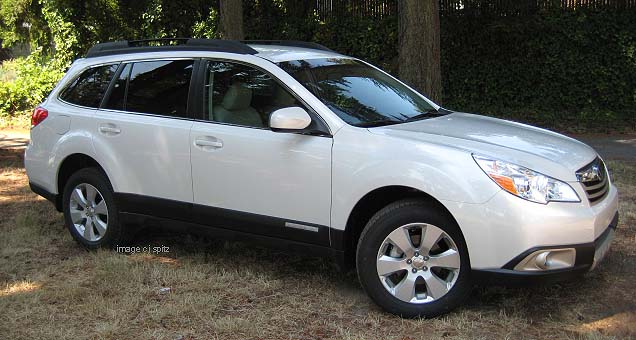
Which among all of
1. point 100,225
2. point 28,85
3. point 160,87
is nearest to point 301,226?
point 160,87

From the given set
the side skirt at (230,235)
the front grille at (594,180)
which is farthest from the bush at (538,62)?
the side skirt at (230,235)

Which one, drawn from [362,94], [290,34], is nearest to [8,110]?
[290,34]

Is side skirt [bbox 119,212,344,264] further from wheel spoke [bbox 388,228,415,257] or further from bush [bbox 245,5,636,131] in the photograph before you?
bush [bbox 245,5,636,131]

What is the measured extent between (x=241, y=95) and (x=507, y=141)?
1.95 m

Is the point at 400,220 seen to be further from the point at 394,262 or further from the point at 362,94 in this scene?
the point at 362,94

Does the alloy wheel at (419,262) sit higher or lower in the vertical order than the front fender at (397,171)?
lower

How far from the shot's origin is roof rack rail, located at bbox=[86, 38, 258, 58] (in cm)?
497

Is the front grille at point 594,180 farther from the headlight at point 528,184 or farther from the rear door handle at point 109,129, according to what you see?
the rear door handle at point 109,129

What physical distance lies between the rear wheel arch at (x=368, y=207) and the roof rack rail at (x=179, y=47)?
152 cm

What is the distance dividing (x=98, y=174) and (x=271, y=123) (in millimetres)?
2001

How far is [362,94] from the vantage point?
484cm

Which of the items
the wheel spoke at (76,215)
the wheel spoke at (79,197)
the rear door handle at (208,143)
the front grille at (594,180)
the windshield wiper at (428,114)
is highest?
the windshield wiper at (428,114)

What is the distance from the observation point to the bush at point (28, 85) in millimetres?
15859

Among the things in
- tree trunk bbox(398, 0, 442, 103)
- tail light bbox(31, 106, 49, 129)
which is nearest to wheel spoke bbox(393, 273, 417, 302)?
tail light bbox(31, 106, 49, 129)
